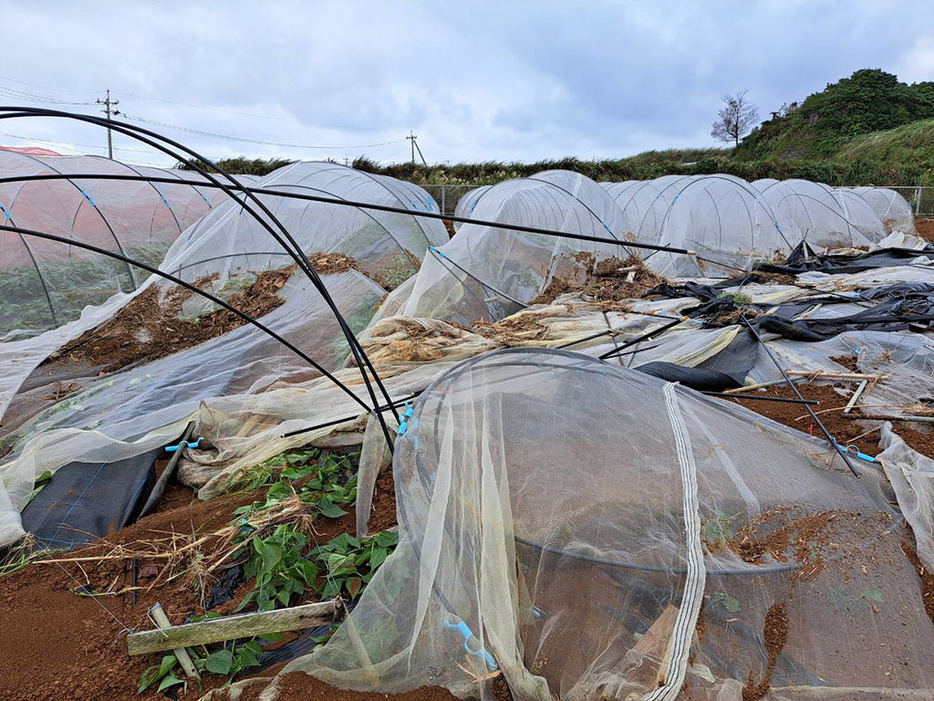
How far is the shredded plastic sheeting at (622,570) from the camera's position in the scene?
1928 mm

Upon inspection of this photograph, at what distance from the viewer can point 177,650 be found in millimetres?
2318

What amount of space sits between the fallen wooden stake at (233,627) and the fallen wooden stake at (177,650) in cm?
2

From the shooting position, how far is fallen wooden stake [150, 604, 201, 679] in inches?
88.7

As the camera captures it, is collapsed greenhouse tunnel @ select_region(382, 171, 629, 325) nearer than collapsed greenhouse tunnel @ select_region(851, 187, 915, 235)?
Yes

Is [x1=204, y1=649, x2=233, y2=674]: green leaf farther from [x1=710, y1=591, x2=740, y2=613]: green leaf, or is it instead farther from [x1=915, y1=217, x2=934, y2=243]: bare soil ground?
[x1=915, y1=217, x2=934, y2=243]: bare soil ground

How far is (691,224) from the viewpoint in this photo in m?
12.1

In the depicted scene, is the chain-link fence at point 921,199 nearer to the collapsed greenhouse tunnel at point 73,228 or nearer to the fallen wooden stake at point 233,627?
the collapsed greenhouse tunnel at point 73,228

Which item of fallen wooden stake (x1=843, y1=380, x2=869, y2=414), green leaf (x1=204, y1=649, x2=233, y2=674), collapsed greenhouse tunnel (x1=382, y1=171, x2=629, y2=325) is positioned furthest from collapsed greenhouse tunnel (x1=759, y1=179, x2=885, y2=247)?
green leaf (x1=204, y1=649, x2=233, y2=674)

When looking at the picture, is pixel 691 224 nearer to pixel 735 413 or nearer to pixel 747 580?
pixel 735 413

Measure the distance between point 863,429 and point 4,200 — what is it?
11.1 metres

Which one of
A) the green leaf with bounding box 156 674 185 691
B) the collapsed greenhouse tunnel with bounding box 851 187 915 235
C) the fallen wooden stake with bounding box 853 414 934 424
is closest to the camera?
the green leaf with bounding box 156 674 185 691

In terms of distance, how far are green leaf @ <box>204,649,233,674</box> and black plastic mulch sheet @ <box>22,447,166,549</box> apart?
4.13 ft

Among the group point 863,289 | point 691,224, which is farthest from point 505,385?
point 691,224

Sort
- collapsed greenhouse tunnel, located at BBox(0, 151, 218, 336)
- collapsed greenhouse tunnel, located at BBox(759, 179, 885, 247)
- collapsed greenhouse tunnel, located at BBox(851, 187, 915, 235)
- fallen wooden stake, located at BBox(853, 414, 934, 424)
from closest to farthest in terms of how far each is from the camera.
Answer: fallen wooden stake, located at BBox(853, 414, 934, 424)
collapsed greenhouse tunnel, located at BBox(0, 151, 218, 336)
collapsed greenhouse tunnel, located at BBox(759, 179, 885, 247)
collapsed greenhouse tunnel, located at BBox(851, 187, 915, 235)
